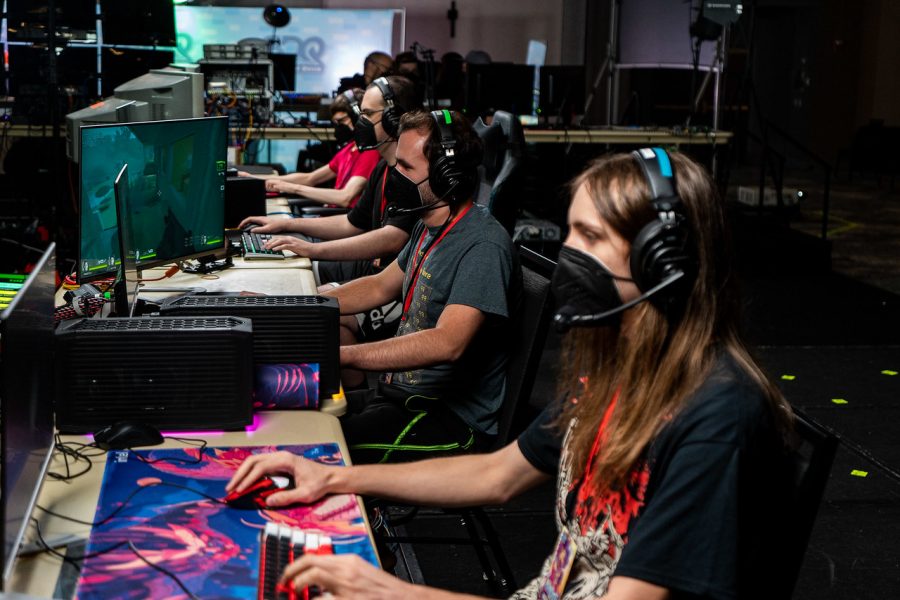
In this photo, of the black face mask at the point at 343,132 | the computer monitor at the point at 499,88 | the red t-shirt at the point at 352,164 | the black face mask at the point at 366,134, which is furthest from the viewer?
the computer monitor at the point at 499,88

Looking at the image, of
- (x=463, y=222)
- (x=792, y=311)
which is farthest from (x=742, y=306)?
(x=792, y=311)

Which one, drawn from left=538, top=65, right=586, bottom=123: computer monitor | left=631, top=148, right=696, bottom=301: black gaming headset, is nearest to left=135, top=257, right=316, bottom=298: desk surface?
left=631, top=148, right=696, bottom=301: black gaming headset

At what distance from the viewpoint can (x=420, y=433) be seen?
2422 millimetres

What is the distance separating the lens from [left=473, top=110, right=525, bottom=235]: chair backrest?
3549mm

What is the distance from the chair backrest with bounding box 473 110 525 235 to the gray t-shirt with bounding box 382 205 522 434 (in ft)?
3.14

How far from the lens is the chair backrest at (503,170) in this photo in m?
3.55

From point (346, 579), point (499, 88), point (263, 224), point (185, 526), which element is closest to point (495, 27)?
point (499, 88)

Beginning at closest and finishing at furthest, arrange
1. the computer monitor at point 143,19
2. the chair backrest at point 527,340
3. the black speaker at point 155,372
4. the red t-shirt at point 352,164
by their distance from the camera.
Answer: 1. the black speaker at point 155,372
2. the chair backrest at point 527,340
3. the red t-shirt at point 352,164
4. the computer monitor at point 143,19

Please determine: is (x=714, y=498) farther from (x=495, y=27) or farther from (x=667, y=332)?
(x=495, y=27)

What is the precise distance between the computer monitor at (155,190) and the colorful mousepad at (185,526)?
2.78 feet

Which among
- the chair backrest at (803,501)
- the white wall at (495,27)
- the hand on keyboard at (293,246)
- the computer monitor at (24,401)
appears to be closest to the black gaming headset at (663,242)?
the chair backrest at (803,501)

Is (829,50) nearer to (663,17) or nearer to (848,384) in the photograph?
(663,17)

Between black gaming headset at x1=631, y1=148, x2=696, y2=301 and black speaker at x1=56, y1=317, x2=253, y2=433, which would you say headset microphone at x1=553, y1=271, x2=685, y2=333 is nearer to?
black gaming headset at x1=631, y1=148, x2=696, y2=301

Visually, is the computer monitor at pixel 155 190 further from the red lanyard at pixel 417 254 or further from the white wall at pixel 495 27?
the white wall at pixel 495 27
